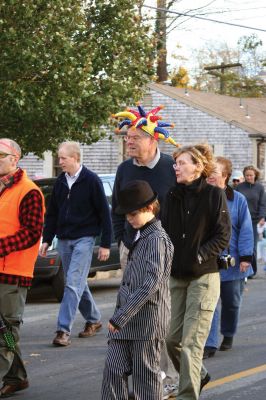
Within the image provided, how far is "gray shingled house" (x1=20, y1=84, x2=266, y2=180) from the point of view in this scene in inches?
1410

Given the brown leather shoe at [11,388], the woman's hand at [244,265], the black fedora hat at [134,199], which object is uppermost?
the black fedora hat at [134,199]

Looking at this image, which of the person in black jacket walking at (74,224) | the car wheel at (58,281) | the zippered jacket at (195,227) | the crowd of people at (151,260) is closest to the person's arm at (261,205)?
the car wheel at (58,281)

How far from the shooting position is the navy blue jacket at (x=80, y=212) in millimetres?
9648

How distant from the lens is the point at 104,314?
12.2m

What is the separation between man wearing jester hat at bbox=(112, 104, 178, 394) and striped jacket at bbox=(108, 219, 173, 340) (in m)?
1.51

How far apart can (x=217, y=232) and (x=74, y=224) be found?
2877mm

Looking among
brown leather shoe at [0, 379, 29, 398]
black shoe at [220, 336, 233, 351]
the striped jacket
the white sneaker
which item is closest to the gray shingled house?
black shoe at [220, 336, 233, 351]

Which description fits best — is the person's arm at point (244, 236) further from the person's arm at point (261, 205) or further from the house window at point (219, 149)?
the house window at point (219, 149)

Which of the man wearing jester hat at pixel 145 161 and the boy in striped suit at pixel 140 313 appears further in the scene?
the man wearing jester hat at pixel 145 161

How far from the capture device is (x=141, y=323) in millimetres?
5750

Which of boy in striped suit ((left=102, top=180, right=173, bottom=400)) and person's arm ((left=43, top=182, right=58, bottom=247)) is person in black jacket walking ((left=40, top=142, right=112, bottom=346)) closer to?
person's arm ((left=43, top=182, right=58, bottom=247))

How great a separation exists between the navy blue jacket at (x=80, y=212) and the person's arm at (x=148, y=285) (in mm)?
3815

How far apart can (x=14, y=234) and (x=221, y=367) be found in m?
2.53

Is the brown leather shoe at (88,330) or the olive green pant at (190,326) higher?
the olive green pant at (190,326)
